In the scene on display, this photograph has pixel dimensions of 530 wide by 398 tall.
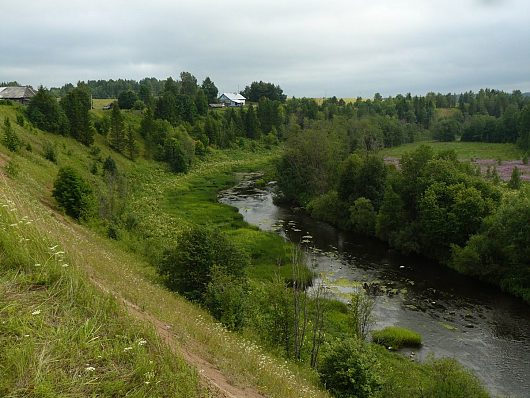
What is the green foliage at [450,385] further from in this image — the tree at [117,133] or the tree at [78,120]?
the tree at [117,133]

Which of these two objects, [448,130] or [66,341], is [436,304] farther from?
[448,130]

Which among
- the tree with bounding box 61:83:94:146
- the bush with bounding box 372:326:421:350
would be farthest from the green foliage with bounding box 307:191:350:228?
the tree with bounding box 61:83:94:146

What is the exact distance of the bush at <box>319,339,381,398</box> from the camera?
623 inches

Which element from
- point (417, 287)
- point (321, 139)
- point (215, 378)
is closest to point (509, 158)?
point (321, 139)

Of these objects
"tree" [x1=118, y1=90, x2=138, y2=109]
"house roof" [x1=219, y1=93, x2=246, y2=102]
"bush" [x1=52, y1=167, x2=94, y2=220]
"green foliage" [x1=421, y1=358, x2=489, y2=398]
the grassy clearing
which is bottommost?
"green foliage" [x1=421, y1=358, x2=489, y2=398]

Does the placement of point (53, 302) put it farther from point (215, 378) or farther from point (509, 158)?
point (509, 158)

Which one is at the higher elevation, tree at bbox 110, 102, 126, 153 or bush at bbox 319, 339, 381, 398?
tree at bbox 110, 102, 126, 153

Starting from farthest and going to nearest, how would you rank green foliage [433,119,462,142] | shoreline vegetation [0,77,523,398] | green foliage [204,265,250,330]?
green foliage [433,119,462,142]
green foliage [204,265,250,330]
shoreline vegetation [0,77,523,398]

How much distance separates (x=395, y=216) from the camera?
4619 centimetres

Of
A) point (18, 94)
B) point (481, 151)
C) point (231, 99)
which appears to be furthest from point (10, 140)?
point (231, 99)

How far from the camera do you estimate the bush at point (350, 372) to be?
15.8 m

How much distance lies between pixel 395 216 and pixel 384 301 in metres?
16.6

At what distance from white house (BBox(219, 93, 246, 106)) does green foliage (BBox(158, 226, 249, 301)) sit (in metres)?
150

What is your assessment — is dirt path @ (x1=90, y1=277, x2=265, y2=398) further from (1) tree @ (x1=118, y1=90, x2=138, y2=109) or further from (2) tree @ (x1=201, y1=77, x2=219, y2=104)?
(2) tree @ (x1=201, y1=77, x2=219, y2=104)
